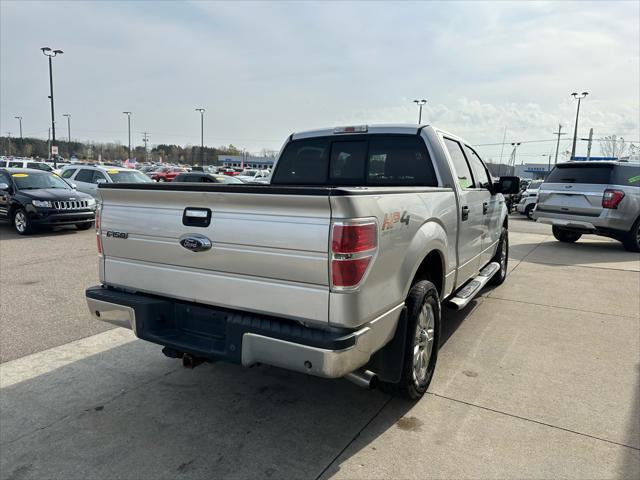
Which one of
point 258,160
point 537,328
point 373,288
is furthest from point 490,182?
point 258,160

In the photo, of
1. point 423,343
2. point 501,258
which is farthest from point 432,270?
point 501,258

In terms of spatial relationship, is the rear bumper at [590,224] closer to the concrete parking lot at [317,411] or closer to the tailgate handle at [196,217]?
the concrete parking lot at [317,411]

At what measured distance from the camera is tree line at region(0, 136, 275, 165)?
330ft

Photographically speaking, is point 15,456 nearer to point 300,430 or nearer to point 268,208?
point 300,430

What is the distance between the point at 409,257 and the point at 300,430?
1.35 m

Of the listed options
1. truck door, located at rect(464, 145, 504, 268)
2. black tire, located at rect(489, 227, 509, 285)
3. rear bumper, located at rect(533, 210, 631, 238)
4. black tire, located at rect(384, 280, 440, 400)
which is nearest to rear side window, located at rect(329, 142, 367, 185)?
truck door, located at rect(464, 145, 504, 268)

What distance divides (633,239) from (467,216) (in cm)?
815

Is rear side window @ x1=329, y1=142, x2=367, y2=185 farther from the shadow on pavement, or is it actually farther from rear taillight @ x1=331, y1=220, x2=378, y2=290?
rear taillight @ x1=331, y1=220, x2=378, y2=290

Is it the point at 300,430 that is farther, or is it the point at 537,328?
the point at 537,328

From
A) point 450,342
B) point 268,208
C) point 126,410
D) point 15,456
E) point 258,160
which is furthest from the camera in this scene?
point 258,160

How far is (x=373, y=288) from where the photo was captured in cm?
261

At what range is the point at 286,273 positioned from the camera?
2559 millimetres

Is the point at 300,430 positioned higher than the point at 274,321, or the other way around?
the point at 274,321

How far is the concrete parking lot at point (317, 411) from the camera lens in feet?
8.91
